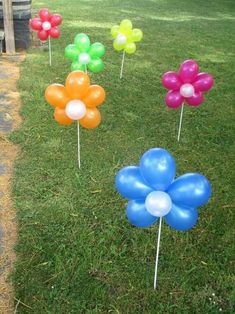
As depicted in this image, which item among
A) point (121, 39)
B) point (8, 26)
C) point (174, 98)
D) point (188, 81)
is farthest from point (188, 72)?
point (8, 26)

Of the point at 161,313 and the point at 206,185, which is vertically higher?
the point at 206,185

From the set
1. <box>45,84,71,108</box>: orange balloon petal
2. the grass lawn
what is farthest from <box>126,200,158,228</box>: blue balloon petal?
<box>45,84,71,108</box>: orange balloon petal

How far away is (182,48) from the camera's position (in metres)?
9.20

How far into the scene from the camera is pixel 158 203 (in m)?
2.59

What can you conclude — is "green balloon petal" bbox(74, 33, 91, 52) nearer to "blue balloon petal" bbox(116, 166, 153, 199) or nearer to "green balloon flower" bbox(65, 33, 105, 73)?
"green balloon flower" bbox(65, 33, 105, 73)

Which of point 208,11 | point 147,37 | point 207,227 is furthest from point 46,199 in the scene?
point 208,11

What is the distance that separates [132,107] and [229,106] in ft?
4.85

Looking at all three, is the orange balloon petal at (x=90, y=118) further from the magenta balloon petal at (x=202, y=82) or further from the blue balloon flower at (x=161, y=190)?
the blue balloon flower at (x=161, y=190)

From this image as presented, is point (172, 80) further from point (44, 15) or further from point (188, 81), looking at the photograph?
point (44, 15)

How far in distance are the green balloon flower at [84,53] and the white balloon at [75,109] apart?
174 centimetres

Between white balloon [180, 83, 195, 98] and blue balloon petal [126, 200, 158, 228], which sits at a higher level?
white balloon [180, 83, 195, 98]

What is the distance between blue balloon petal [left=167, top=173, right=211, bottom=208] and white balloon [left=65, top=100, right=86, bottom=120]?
156 centimetres

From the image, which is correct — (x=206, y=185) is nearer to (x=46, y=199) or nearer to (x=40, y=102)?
(x=46, y=199)

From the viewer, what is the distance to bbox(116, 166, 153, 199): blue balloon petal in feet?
8.61
